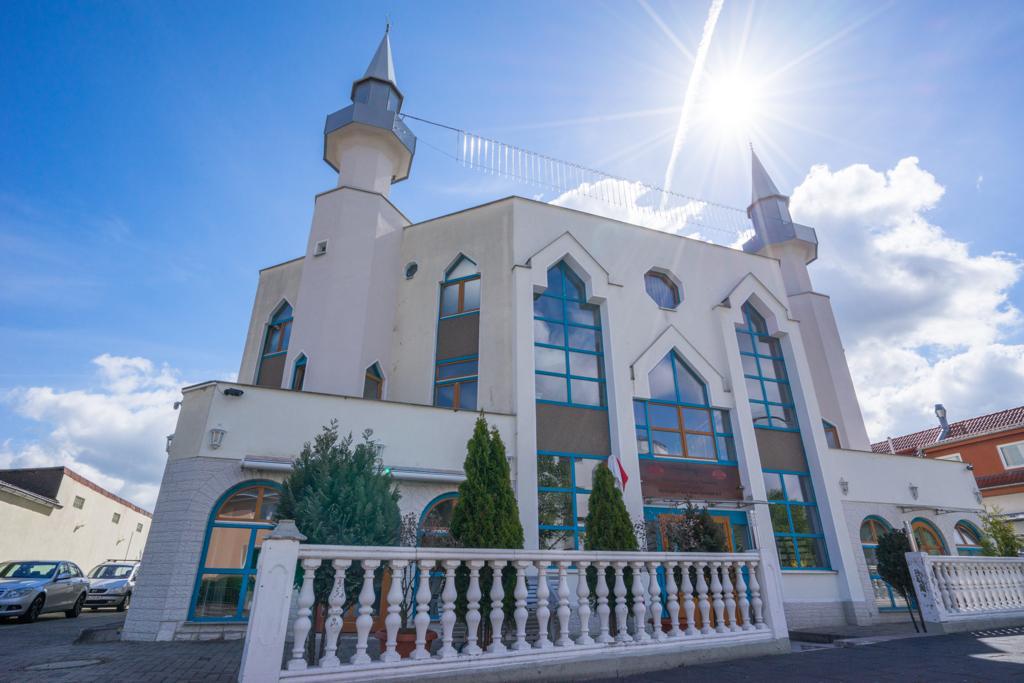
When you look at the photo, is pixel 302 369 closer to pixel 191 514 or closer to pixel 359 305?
pixel 359 305

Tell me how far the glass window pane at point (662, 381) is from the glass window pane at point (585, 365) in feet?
4.38

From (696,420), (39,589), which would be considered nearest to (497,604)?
(696,420)

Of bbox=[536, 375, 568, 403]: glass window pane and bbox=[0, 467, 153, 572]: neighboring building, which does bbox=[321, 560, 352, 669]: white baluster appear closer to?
bbox=[536, 375, 568, 403]: glass window pane

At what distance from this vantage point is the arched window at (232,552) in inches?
347

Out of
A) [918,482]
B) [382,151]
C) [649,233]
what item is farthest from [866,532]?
[382,151]

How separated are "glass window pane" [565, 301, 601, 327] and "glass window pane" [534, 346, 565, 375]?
3.55 ft

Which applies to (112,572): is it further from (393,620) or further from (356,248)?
(393,620)

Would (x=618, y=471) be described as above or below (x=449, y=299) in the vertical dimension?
below

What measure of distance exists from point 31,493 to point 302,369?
1479 cm

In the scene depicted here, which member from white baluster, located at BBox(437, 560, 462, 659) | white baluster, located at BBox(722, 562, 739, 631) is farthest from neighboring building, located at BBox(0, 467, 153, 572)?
white baluster, located at BBox(722, 562, 739, 631)

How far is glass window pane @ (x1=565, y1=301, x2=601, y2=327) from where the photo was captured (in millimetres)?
13766

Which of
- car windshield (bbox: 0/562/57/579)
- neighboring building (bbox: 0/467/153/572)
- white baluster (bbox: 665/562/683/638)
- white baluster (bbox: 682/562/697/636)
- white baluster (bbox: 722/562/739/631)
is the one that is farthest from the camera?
neighboring building (bbox: 0/467/153/572)

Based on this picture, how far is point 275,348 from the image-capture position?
15078 millimetres

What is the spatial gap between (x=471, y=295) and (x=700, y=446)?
690cm
